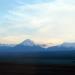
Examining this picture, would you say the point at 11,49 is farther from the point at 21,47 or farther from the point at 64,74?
the point at 64,74

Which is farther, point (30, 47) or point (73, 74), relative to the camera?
point (30, 47)

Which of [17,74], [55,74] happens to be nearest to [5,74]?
[17,74]

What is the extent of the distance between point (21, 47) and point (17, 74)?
34113 mm

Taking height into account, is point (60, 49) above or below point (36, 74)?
above

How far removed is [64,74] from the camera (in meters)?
13.3

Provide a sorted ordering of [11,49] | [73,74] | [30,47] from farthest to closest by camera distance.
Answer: [30,47]
[11,49]
[73,74]

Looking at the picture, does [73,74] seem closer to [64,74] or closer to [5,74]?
[64,74]

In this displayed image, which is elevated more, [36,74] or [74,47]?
[74,47]

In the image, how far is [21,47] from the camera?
47312 mm

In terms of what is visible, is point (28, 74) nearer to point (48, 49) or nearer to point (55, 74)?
point (55, 74)

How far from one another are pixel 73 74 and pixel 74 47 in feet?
104

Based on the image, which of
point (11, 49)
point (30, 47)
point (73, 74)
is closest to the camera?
point (73, 74)

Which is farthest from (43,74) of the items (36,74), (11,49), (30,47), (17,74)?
(30,47)

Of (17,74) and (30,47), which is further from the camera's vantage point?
(30,47)
